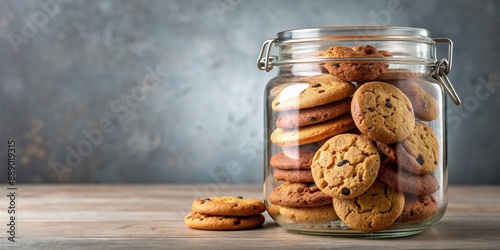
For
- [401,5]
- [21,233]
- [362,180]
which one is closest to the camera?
[362,180]

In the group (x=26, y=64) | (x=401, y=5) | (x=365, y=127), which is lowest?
(x=365, y=127)

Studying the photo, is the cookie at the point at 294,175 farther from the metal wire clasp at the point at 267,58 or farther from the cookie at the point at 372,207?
the metal wire clasp at the point at 267,58

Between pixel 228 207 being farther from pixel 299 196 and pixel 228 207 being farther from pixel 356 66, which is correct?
pixel 356 66

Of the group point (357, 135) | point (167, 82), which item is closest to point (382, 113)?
point (357, 135)

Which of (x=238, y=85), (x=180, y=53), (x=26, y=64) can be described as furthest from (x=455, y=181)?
(x=26, y=64)

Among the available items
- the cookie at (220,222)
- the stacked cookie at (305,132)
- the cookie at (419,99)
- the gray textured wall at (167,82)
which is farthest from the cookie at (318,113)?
the gray textured wall at (167,82)

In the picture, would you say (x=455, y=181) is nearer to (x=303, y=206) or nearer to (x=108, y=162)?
(x=108, y=162)
